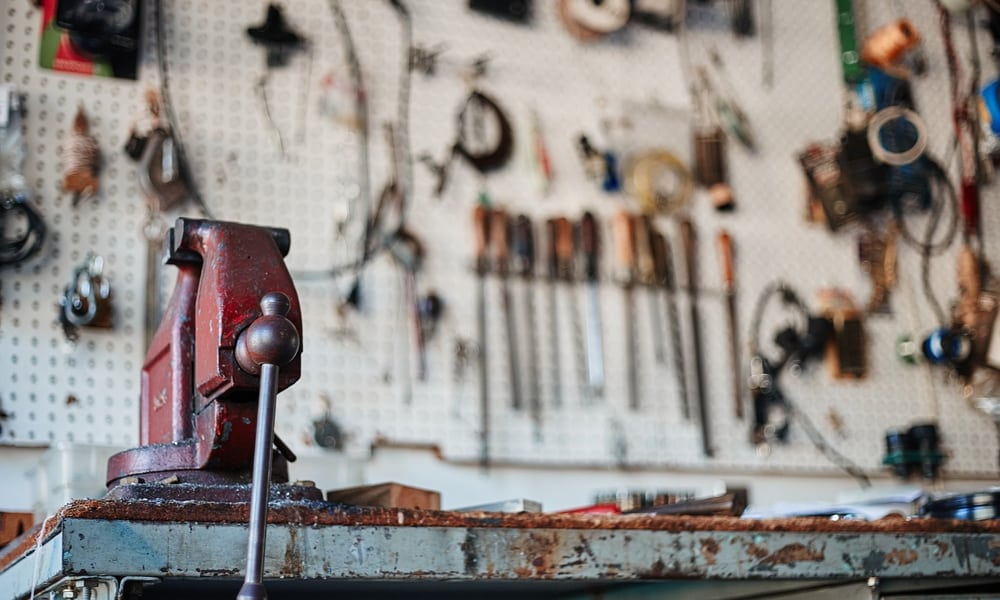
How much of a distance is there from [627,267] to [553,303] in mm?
212

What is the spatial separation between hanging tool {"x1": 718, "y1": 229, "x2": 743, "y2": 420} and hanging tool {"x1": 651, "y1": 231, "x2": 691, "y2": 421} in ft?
0.43

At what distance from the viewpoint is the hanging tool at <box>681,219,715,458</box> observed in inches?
112

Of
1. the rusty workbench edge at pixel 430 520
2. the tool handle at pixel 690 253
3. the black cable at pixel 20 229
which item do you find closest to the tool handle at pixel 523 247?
the tool handle at pixel 690 253

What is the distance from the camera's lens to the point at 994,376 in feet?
9.89

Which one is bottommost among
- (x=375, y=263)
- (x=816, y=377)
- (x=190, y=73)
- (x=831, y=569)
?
(x=831, y=569)

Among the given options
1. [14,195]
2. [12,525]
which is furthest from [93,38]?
[12,525]

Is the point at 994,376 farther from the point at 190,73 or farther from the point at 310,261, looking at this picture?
the point at 190,73

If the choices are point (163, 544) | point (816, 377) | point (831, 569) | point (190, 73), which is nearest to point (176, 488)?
point (163, 544)

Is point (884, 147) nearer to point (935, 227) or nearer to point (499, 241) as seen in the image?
point (935, 227)

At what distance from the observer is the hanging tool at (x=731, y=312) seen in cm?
292

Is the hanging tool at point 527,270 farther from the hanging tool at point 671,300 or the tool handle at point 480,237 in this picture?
the hanging tool at point 671,300

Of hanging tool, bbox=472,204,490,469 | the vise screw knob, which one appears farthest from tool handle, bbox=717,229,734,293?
the vise screw knob

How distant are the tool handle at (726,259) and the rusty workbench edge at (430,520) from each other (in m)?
1.47

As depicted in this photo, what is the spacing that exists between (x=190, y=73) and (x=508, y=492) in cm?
112
